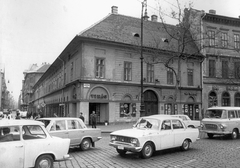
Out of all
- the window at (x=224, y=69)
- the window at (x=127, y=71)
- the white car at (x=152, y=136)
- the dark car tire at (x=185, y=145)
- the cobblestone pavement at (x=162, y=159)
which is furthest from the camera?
the window at (x=224, y=69)

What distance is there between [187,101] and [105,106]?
481 inches

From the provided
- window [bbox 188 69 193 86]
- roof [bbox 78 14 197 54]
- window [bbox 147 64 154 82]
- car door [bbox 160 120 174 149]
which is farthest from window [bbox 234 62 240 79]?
car door [bbox 160 120 174 149]

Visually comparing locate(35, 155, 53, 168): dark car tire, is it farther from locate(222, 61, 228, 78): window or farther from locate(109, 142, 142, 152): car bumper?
locate(222, 61, 228, 78): window

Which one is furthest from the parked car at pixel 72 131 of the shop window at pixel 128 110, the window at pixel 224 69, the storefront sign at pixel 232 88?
the storefront sign at pixel 232 88

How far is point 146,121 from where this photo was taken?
1054cm

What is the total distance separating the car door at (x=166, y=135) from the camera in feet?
32.6

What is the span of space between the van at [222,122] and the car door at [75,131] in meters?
8.28

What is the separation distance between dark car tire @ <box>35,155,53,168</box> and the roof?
1915 cm

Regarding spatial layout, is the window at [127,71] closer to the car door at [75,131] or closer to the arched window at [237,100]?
the car door at [75,131]

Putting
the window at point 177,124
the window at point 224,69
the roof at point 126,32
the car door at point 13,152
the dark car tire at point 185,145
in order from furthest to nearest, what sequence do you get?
the window at point 224,69 → the roof at point 126,32 → the dark car tire at point 185,145 → the window at point 177,124 → the car door at point 13,152

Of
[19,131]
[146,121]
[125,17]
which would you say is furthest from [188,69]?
[19,131]

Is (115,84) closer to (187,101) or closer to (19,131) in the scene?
(187,101)

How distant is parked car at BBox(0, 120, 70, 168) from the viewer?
644cm

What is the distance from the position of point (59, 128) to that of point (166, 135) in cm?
460
